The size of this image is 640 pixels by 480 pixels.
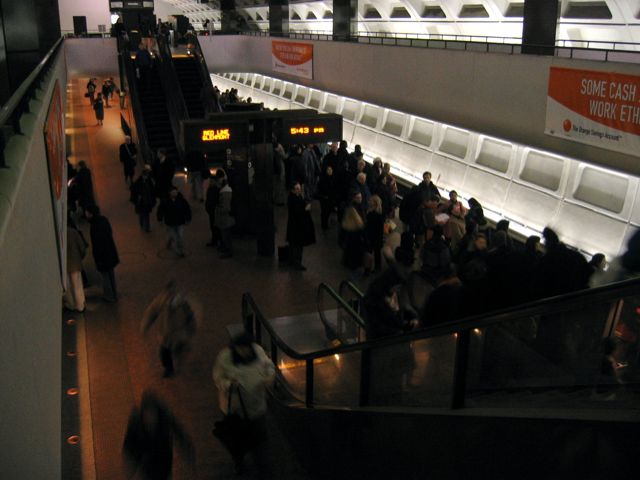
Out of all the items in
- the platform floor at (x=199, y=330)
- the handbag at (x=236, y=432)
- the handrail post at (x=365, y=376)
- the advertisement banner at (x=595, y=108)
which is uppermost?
the advertisement banner at (x=595, y=108)

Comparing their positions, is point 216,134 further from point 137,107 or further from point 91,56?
point 91,56

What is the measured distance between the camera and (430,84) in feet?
53.3

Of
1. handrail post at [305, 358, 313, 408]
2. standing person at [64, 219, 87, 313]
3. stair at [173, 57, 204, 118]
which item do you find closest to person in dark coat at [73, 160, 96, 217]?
standing person at [64, 219, 87, 313]

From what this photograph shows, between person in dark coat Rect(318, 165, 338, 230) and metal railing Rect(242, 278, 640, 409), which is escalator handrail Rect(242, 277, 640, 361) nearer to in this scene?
metal railing Rect(242, 278, 640, 409)

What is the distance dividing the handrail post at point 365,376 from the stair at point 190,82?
67.0 feet

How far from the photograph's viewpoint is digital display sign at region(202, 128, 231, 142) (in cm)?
1241

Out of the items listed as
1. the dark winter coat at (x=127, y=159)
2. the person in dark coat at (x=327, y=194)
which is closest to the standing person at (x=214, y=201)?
the person in dark coat at (x=327, y=194)

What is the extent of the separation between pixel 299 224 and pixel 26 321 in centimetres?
890

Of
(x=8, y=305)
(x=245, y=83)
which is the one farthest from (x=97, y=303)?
(x=245, y=83)

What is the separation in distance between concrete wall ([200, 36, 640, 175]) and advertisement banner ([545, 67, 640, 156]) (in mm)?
143

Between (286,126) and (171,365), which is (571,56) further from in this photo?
(171,365)

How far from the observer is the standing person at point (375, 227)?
1203cm

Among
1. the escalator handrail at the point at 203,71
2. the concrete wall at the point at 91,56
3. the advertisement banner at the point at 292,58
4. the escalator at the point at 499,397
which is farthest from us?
the concrete wall at the point at 91,56

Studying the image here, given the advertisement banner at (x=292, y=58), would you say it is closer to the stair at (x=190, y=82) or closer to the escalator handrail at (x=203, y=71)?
the escalator handrail at (x=203, y=71)
